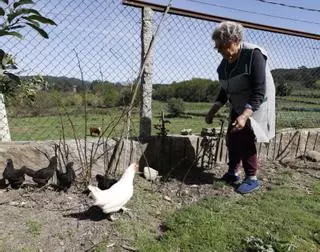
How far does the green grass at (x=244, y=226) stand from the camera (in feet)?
10.6

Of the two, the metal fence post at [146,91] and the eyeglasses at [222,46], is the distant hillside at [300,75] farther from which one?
the eyeglasses at [222,46]

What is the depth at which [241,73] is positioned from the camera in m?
4.23

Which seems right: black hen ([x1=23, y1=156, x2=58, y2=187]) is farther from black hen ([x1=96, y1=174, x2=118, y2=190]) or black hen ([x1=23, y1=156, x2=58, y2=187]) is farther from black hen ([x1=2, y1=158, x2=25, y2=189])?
black hen ([x1=96, y1=174, x2=118, y2=190])

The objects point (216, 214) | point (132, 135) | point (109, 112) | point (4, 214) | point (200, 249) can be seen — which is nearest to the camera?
point (200, 249)

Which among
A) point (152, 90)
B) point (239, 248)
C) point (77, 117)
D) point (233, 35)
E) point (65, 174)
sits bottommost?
point (239, 248)

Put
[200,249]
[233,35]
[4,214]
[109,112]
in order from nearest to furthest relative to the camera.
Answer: [200,249] → [4,214] → [233,35] → [109,112]

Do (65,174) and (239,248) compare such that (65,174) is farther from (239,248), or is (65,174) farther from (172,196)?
(239,248)

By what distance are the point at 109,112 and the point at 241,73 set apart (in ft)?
4.53

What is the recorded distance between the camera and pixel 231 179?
186 inches

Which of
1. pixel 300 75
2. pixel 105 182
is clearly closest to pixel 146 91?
pixel 105 182

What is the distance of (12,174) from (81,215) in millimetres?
834

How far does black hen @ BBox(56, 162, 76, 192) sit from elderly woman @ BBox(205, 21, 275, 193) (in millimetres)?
1547

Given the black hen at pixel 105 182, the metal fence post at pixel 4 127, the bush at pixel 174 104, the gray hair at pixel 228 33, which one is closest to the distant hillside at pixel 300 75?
the bush at pixel 174 104

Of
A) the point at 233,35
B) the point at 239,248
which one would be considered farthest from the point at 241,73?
the point at 239,248
